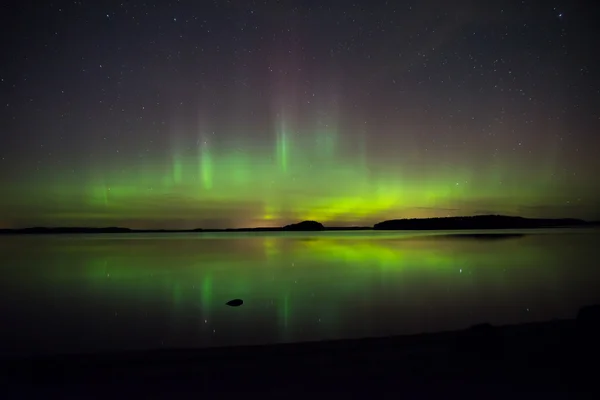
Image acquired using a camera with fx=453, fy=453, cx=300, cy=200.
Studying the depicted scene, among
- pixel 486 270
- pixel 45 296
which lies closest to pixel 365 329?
pixel 45 296

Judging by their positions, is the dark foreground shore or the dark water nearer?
the dark foreground shore

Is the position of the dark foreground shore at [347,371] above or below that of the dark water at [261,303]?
above

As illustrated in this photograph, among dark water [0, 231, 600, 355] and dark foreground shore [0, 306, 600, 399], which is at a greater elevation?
dark foreground shore [0, 306, 600, 399]

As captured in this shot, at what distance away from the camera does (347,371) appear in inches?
250

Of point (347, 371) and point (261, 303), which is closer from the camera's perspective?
point (347, 371)

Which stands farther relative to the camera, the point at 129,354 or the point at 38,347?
the point at 38,347

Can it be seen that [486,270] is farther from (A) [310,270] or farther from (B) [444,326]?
(B) [444,326]

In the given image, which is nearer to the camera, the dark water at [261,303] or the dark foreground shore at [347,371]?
the dark foreground shore at [347,371]

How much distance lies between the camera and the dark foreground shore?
5.62m

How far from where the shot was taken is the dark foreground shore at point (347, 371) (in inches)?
221

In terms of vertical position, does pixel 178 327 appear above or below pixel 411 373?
below

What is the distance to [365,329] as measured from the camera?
14.1 meters

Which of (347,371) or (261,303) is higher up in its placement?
(347,371)

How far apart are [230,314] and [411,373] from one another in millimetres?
11080
